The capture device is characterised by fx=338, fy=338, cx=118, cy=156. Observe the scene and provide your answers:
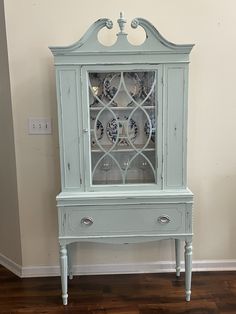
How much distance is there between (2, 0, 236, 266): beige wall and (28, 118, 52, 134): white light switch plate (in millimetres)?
36

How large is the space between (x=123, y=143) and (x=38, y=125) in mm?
658

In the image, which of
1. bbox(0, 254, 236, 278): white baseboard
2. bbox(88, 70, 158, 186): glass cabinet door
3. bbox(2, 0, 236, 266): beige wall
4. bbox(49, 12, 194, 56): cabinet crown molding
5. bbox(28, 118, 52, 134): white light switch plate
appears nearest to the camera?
bbox(49, 12, 194, 56): cabinet crown molding

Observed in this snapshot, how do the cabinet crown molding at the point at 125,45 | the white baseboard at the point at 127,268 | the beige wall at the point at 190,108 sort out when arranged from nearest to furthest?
the cabinet crown molding at the point at 125,45, the beige wall at the point at 190,108, the white baseboard at the point at 127,268

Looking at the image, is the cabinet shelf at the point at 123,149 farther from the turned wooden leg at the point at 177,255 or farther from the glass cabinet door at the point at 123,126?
the turned wooden leg at the point at 177,255

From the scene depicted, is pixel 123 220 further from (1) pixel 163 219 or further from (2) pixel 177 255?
(2) pixel 177 255

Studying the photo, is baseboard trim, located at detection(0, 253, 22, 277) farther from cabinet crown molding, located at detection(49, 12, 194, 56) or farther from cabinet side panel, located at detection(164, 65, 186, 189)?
cabinet crown molding, located at detection(49, 12, 194, 56)

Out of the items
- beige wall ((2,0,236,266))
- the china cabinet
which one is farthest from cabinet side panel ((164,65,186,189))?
beige wall ((2,0,236,266))

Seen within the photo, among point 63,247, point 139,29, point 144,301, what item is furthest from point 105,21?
point 144,301

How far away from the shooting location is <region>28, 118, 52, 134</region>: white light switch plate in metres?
2.39

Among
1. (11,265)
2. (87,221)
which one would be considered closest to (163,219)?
(87,221)

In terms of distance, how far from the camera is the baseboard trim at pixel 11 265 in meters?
2.58

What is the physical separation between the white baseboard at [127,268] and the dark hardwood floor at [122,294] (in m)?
0.04

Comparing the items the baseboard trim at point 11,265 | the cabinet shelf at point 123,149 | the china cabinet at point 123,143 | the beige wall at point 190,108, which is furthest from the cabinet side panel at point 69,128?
the baseboard trim at point 11,265

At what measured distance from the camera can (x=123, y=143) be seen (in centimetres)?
217
